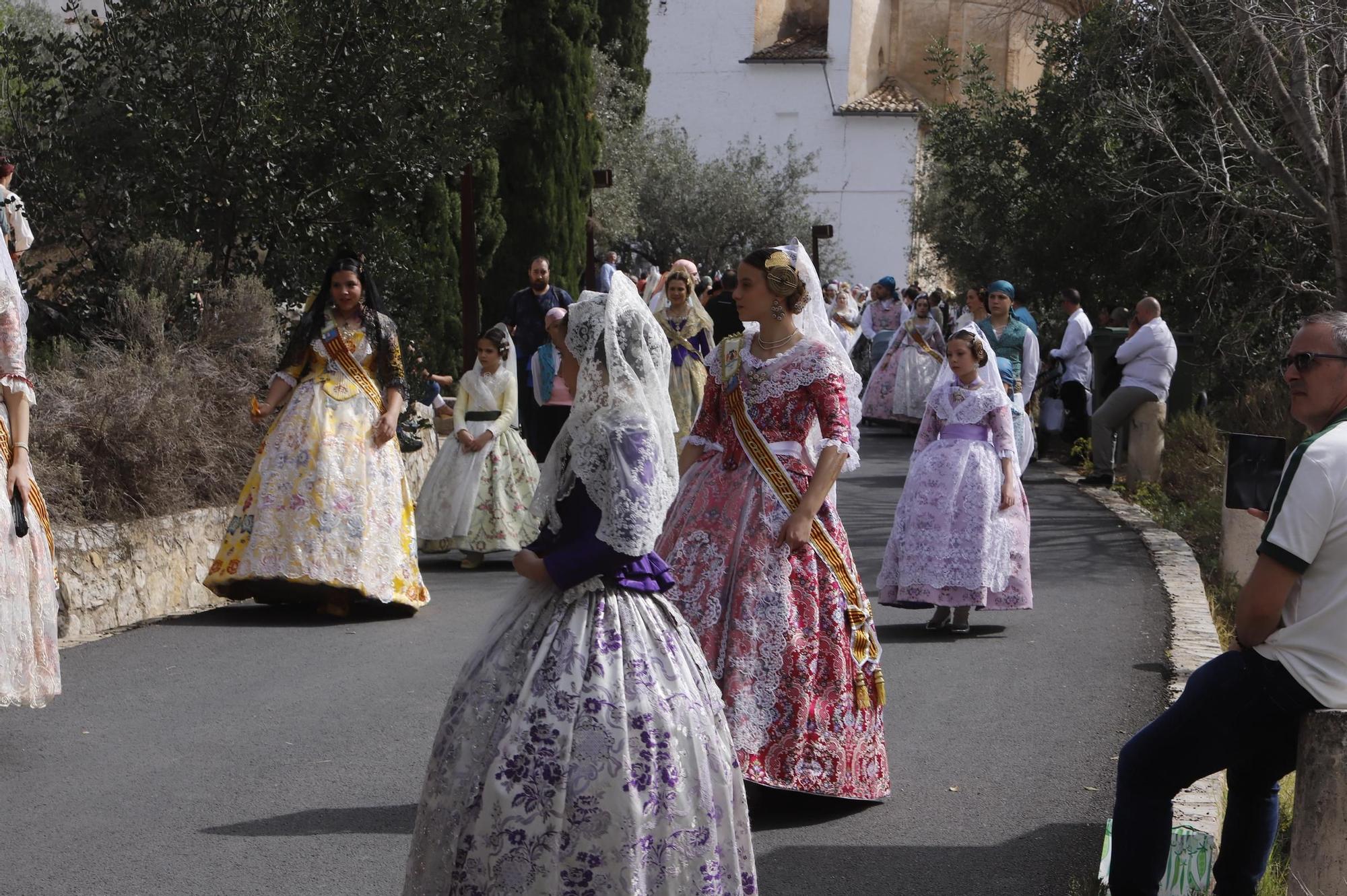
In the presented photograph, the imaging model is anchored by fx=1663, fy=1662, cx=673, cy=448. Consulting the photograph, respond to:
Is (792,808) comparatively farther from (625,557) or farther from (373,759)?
(625,557)

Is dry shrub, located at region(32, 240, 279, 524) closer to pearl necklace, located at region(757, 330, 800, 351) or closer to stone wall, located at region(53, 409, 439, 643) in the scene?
stone wall, located at region(53, 409, 439, 643)

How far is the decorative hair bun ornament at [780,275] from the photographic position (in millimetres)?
6227

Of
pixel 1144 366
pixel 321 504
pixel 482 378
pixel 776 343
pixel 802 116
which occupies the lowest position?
pixel 321 504

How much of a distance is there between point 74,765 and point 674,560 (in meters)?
2.53

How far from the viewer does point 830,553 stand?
20.1 feet

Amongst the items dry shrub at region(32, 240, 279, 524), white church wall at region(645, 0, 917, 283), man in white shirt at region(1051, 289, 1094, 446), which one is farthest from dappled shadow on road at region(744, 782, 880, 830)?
white church wall at region(645, 0, 917, 283)

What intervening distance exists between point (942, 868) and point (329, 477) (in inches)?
201

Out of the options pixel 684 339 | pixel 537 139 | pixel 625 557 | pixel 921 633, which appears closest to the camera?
pixel 625 557

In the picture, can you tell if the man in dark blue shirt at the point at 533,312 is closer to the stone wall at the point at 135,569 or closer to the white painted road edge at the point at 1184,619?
the white painted road edge at the point at 1184,619

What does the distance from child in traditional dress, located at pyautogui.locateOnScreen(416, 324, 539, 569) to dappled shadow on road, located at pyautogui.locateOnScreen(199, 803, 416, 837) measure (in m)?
5.84

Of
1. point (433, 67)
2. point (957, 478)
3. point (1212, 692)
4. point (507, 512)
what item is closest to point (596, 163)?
point (433, 67)

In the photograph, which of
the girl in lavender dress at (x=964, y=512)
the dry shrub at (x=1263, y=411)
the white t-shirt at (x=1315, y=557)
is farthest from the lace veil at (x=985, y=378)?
the dry shrub at (x=1263, y=411)

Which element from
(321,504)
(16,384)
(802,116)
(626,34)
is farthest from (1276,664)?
(802,116)

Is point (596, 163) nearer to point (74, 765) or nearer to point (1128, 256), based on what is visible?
point (1128, 256)
